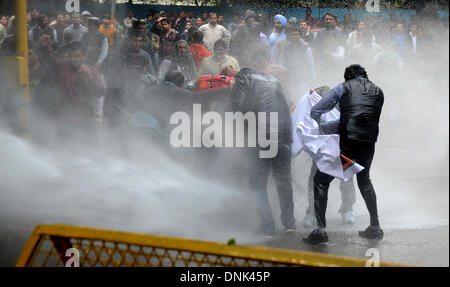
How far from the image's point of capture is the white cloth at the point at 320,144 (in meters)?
6.05

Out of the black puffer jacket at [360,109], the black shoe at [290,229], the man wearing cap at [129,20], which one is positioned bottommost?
the black shoe at [290,229]

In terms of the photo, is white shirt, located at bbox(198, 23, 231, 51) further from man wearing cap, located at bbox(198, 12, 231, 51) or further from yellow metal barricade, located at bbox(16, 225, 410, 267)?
yellow metal barricade, located at bbox(16, 225, 410, 267)

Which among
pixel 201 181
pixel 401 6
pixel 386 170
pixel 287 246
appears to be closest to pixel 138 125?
pixel 201 181

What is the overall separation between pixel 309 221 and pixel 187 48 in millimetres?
4075

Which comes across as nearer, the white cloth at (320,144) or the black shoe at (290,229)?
the white cloth at (320,144)

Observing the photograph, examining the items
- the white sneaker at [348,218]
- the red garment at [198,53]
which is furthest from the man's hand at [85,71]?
the white sneaker at [348,218]

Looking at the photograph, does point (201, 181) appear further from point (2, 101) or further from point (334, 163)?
point (2, 101)

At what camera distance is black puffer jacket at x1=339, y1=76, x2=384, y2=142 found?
19.7ft

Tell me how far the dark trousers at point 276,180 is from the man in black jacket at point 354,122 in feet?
1.26

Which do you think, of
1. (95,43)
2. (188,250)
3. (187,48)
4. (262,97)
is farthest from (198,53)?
(188,250)

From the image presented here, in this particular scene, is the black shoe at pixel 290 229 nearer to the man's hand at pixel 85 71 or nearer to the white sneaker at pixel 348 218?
the white sneaker at pixel 348 218

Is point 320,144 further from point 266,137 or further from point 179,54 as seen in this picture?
point 179,54

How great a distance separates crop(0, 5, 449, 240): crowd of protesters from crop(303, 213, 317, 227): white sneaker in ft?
4.50
